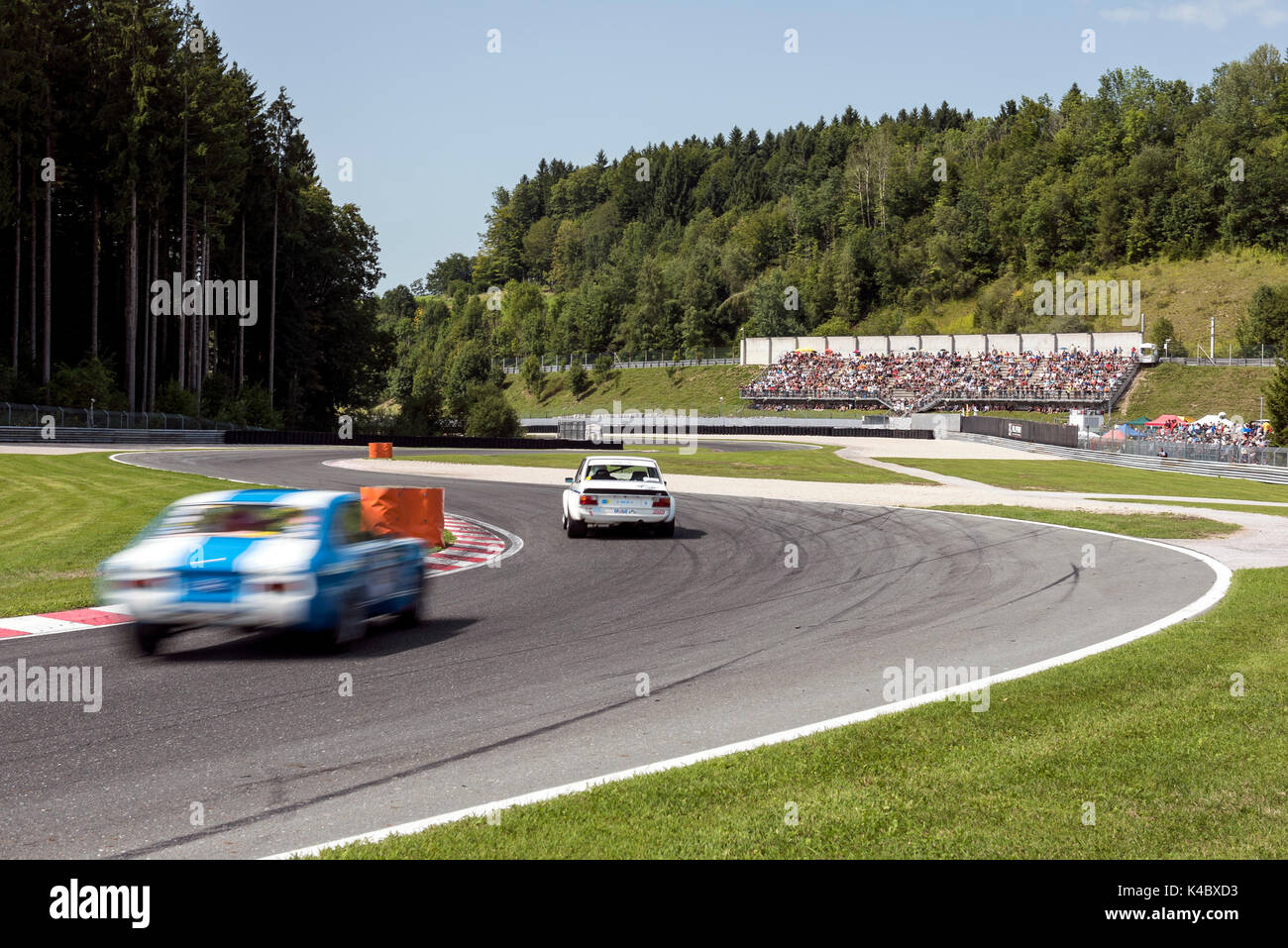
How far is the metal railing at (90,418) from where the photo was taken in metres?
46.8

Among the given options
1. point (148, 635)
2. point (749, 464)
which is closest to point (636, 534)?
point (148, 635)

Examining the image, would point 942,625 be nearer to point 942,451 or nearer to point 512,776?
point 512,776

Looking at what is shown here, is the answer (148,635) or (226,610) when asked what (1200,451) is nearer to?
(226,610)

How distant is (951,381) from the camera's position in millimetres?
98188

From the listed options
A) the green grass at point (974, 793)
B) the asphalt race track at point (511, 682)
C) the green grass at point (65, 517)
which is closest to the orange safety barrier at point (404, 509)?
the asphalt race track at point (511, 682)

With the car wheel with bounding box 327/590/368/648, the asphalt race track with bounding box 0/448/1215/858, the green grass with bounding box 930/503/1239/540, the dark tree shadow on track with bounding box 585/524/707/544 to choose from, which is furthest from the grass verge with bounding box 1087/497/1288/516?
the car wheel with bounding box 327/590/368/648

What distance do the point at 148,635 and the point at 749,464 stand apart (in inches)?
1498

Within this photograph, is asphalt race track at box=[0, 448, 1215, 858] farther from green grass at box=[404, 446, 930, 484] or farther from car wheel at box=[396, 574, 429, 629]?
green grass at box=[404, 446, 930, 484]

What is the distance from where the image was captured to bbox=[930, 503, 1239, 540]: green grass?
69.1 feet

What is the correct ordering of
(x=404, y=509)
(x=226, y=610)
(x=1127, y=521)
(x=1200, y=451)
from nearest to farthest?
1. (x=226, y=610)
2. (x=404, y=509)
3. (x=1127, y=521)
4. (x=1200, y=451)

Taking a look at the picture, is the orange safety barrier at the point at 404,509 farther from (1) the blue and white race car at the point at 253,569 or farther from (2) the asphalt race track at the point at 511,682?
(1) the blue and white race car at the point at 253,569

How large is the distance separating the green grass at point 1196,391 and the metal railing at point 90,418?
73277 millimetres
